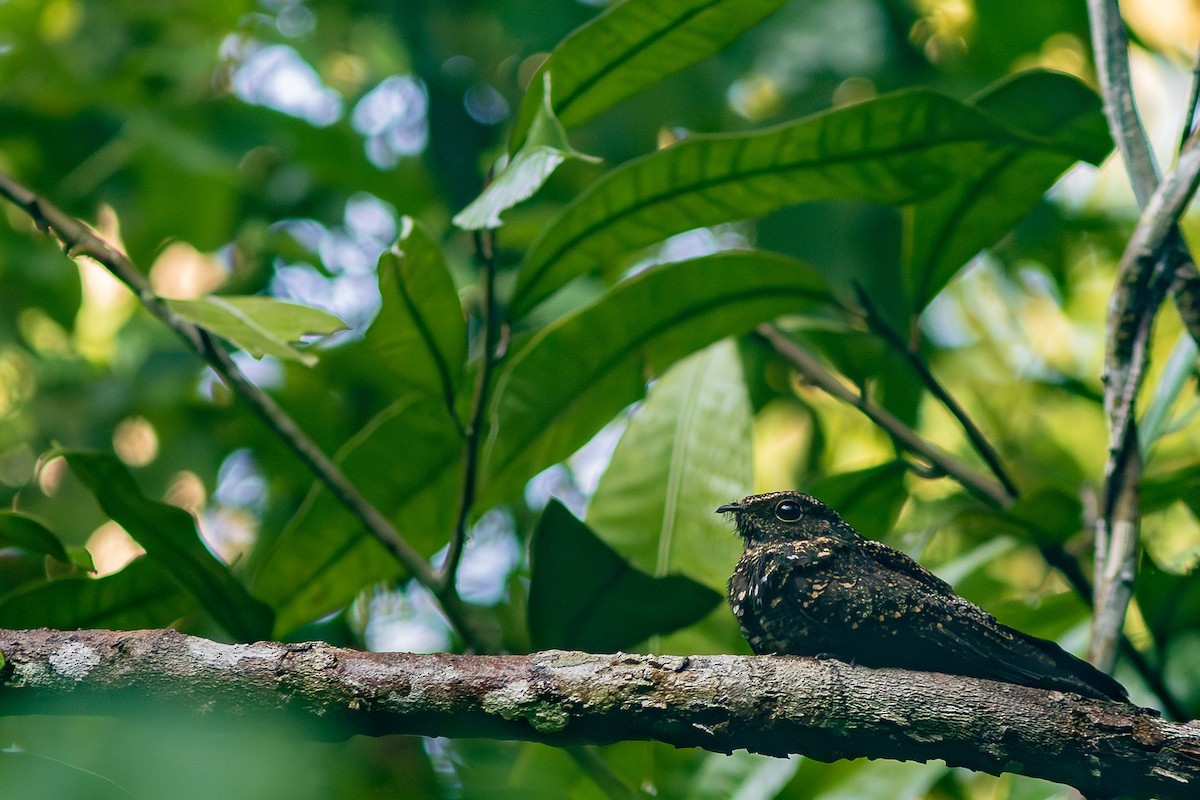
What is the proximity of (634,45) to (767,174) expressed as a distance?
356 millimetres

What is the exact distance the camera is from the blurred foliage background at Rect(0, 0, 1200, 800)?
3.12 meters

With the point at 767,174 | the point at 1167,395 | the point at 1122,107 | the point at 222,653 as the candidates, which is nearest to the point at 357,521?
the point at 222,653

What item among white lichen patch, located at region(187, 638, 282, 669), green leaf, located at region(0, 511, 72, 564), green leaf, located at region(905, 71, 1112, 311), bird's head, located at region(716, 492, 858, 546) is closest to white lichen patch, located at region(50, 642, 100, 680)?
white lichen patch, located at region(187, 638, 282, 669)

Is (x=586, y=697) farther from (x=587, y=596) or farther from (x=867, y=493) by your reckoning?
(x=867, y=493)

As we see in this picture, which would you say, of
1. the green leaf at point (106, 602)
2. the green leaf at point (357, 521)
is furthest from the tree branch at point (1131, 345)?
the green leaf at point (106, 602)

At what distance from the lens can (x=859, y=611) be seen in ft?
5.36

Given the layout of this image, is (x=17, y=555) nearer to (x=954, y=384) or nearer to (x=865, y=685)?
(x=865, y=685)

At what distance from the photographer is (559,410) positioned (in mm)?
2352

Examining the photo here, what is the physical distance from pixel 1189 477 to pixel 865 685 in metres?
1.35

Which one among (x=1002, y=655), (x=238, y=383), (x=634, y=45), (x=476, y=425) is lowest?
(x=1002, y=655)

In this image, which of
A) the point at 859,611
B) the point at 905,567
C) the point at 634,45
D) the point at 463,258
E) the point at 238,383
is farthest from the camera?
the point at 463,258

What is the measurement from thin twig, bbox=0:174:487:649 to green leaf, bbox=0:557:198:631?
326 millimetres

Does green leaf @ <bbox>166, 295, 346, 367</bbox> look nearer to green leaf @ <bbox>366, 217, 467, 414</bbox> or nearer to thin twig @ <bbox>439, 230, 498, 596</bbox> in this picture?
green leaf @ <bbox>366, 217, 467, 414</bbox>

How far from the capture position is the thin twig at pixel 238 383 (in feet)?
6.42
